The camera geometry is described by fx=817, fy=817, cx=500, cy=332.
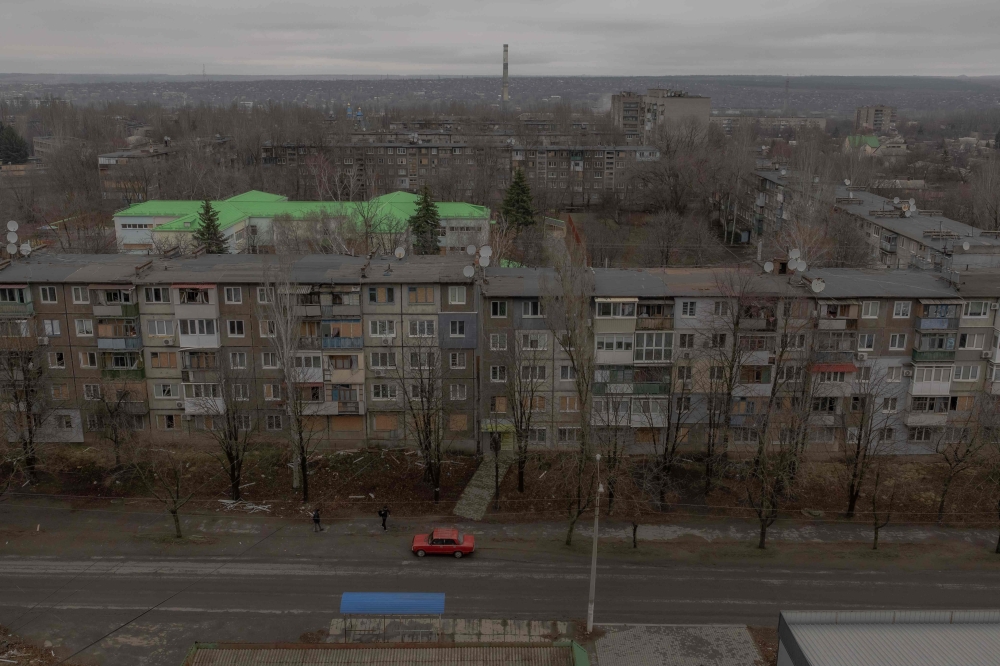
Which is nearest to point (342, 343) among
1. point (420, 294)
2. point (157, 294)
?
point (420, 294)

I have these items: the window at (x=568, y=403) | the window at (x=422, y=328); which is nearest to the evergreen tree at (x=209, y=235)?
the window at (x=422, y=328)

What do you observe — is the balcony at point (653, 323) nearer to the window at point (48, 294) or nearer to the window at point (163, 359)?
the window at point (163, 359)

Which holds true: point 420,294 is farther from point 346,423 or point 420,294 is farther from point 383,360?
point 346,423

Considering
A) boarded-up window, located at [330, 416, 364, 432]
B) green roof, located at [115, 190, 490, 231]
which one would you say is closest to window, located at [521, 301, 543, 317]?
boarded-up window, located at [330, 416, 364, 432]

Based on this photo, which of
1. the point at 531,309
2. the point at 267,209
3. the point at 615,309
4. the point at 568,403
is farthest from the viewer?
the point at 267,209

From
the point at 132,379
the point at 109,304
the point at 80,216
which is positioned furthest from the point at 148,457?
the point at 80,216

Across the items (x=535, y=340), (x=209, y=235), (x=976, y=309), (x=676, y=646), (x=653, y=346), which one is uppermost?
(x=976, y=309)

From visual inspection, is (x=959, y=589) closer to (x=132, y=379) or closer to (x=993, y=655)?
(x=993, y=655)
